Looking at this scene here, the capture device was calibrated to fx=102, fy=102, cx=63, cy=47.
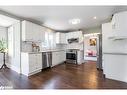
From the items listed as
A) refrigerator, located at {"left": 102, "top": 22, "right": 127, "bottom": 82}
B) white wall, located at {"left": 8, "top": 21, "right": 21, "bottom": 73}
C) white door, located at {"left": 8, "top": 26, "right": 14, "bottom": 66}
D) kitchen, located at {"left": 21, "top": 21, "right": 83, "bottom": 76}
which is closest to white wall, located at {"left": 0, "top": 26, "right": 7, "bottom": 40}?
white door, located at {"left": 8, "top": 26, "right": 14, "bottom": 66}

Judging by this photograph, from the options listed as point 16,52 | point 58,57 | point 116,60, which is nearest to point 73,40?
point 58,57

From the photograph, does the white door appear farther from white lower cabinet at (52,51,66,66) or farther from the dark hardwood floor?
white lower cabinet at (52,51,66,66)

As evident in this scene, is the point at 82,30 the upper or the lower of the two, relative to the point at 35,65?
upper

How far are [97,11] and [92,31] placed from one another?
6.21 ft

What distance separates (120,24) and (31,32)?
2.90 metres

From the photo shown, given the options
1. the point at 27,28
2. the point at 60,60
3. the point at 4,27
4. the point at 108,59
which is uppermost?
the point at 4,27

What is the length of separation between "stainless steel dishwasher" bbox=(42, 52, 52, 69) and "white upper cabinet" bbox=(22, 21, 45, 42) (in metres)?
0.69

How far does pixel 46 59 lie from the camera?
4.27 metres

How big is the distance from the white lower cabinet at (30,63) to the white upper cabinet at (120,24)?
2647 mm

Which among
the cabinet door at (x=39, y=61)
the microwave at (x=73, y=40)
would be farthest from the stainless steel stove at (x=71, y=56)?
the cabinet door at (x=39, y=61)

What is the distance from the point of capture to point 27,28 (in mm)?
3527
